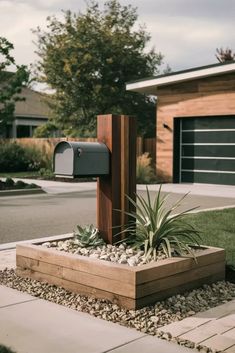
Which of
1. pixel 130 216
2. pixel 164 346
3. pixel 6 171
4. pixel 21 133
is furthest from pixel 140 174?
pixel 21 133

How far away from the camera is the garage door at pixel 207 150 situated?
1969 centimetres

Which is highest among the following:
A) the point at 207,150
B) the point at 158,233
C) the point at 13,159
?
the point at 207,150

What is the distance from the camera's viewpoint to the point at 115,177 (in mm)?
5711

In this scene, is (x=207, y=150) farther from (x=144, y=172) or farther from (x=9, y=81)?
(x=9, y=81)

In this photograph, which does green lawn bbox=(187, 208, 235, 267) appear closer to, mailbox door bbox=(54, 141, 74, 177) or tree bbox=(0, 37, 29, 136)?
mailbox door bbox=(54, 141, 74, 177)

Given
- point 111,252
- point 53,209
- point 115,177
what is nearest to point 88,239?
→ point 111,252

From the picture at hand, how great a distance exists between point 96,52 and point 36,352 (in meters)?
28.8

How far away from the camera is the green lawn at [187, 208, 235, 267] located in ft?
24.0

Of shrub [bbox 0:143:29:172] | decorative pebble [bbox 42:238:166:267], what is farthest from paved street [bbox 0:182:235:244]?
shrub [bbox 0:143:29:172]

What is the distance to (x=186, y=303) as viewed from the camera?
15.9 feet

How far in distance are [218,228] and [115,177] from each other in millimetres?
3669

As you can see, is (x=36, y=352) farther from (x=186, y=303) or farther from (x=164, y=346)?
(x=186, y=303)

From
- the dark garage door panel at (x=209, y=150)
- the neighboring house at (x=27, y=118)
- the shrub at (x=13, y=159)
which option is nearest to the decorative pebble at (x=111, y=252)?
the dark garage door panel at (x=209, y=150)

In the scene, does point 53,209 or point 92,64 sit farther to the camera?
point 92,64
